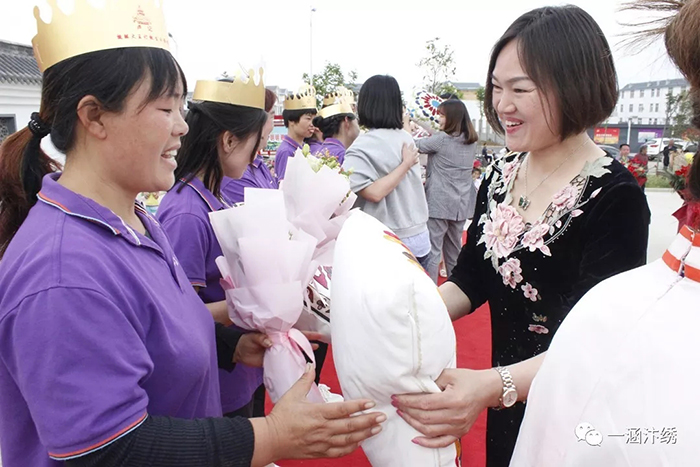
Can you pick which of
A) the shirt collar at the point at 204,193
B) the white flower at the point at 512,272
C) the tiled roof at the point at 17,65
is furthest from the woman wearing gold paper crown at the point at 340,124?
the tiled roof at the point at 17,65

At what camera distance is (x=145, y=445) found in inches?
32.9

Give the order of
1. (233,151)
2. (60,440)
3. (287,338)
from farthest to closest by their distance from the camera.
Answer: (233,151) → (287,338) → (60,440)

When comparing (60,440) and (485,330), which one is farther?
(485,330)

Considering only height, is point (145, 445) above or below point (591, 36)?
below

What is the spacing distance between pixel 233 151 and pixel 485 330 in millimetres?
2772

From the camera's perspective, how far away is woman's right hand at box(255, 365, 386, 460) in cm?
95

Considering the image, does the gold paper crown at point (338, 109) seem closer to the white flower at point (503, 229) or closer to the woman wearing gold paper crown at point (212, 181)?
the woman wearing gold paper crown at point (212, 181)

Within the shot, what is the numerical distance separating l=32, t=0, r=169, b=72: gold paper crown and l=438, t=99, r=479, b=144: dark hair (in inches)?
131

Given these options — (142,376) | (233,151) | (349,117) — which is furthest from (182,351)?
(349,117)

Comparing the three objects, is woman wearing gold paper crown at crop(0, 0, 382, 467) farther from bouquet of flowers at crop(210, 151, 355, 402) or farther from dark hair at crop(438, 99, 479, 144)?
dark hair at crop(438, 99, 479, 144)

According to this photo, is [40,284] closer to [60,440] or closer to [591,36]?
[60,440]

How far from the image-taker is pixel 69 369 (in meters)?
0.77

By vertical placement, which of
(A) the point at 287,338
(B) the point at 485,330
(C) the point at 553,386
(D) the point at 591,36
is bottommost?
(B) the point at 485,330

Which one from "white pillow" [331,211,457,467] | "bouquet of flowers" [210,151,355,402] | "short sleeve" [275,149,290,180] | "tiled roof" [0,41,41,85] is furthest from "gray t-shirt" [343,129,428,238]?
"tiled roof" [0,41,41,85]
